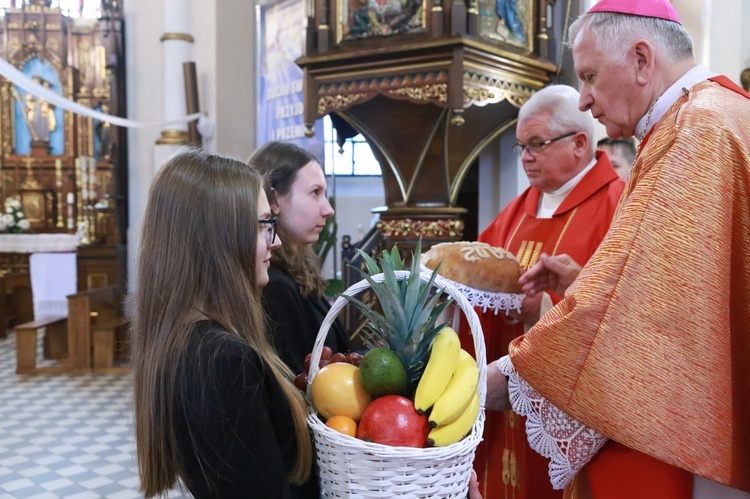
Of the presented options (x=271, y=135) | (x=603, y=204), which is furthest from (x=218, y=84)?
(x=603, y=204)

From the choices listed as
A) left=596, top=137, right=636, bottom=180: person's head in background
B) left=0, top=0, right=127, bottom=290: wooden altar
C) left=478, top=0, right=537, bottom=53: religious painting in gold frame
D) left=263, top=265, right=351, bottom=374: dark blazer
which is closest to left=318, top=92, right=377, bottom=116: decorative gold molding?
left=478, top=0, right=537, bottom=53: religious painting in gold frame

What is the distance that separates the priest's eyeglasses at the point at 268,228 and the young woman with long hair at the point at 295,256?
15.5 inches

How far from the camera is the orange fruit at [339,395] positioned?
1.36 m

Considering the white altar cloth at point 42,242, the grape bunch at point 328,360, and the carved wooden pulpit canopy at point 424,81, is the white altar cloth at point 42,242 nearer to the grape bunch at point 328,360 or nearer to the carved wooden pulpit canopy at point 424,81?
the carved wooden pulpit canopy at point 424,81

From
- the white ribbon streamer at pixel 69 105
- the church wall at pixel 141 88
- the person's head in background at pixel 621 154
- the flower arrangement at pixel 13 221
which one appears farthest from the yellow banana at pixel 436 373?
the flower arrangement at pixel 13 221

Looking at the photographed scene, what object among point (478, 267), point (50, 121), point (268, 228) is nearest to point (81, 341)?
point (50, 121)

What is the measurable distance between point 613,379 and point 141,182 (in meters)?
9.16

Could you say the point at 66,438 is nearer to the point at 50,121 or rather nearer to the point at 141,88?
the point at 141,88

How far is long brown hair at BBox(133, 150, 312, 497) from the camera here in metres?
1.39

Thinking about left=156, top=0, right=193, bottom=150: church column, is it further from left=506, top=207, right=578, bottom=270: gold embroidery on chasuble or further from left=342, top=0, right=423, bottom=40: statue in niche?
left=506, top=207, right=578, bottom=270: gold embroidery on chasuble

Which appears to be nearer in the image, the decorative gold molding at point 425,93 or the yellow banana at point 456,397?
the yellow banana at point 456,397

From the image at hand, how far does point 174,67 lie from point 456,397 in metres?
8.31

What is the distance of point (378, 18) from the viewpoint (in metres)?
4.48

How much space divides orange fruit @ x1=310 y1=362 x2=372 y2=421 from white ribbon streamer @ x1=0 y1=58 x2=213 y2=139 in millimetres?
4255
